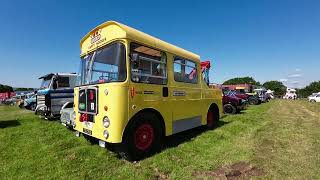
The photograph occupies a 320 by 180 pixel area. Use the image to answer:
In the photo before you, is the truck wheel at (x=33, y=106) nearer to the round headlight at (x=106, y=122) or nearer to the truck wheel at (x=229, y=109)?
the truck wheel at (x=229, y=109)

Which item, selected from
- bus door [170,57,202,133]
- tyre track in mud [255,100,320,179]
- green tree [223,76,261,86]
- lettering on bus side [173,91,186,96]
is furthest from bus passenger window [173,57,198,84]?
green tree [223,76,261,86]

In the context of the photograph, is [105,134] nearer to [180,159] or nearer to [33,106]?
[180,159]

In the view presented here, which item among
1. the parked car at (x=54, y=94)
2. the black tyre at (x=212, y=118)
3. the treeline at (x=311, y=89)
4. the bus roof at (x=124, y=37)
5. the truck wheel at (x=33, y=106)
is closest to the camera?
the bus roof at (x=124, y=37)

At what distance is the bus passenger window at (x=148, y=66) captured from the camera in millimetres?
5629

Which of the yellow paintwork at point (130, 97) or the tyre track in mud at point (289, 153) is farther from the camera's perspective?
the yellow paintwork at point (130, 97)

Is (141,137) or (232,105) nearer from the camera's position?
(141,137)

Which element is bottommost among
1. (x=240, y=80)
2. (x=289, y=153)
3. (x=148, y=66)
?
(x=289, y=153)

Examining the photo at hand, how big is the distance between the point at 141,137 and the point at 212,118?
491cm

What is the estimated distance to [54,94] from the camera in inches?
488

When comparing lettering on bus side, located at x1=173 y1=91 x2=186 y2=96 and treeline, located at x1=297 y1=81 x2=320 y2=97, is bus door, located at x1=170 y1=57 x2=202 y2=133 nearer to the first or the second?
lettering on bus side, located at x1=173 y1=91 x2=186 y2=96

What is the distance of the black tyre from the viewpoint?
964 centimetres

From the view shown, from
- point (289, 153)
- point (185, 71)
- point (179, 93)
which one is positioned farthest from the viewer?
point (185, 71)

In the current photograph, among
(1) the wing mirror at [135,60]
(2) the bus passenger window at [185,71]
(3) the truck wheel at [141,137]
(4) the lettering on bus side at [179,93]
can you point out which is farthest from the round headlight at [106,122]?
(2) the bus passenger window at [185,71]

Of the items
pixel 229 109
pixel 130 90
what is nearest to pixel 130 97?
pixel 130 90
